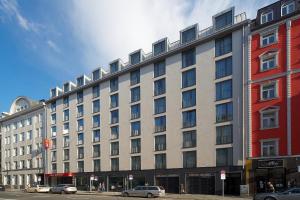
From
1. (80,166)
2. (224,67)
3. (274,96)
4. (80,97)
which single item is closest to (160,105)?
(224,67)

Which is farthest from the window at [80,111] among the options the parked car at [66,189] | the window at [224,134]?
the window at [224,134]

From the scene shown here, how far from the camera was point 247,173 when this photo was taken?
4488cm

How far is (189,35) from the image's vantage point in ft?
174

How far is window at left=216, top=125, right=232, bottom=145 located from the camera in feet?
156

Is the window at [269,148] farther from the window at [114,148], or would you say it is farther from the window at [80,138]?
the window at [80,138]

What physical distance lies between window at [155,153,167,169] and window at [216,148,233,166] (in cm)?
881

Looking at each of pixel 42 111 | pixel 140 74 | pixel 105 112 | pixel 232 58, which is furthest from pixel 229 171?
pixel 42 111

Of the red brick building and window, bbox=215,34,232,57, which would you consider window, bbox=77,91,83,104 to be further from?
the red brick building

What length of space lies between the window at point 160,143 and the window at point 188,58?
9582 mm

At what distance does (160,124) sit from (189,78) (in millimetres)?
7465

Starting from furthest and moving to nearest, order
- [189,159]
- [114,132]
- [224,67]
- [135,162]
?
[114,132] → [135,162] → [189,159] → [224,67]

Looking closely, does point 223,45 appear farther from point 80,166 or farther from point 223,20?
point 80,166

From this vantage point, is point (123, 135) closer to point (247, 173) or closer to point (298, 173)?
point (247, 173)

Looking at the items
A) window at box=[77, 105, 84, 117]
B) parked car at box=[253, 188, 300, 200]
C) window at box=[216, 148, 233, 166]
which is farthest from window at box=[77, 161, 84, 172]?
parked car at box=[253, 188, 300, 200]
